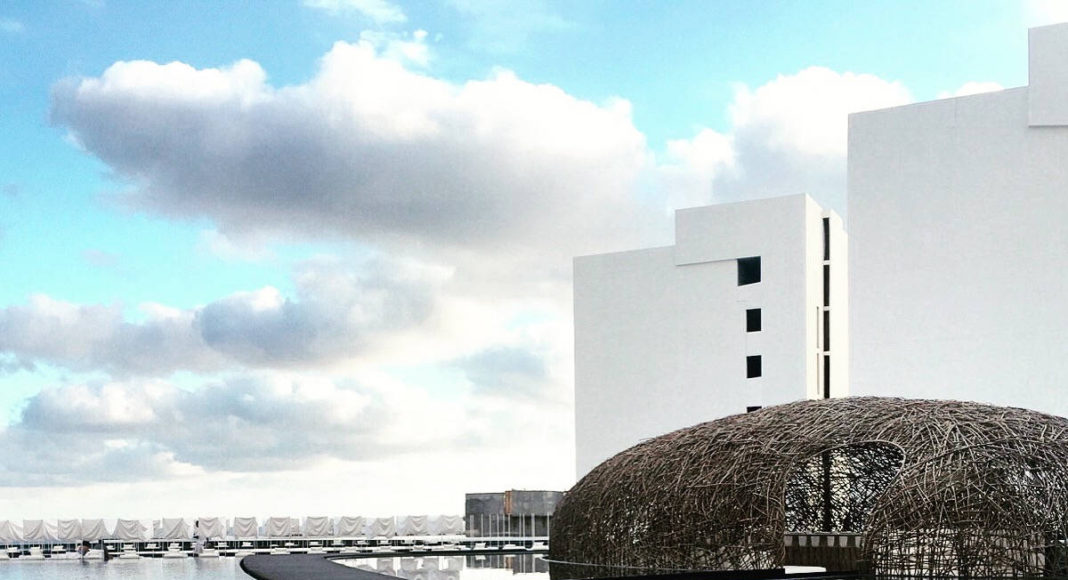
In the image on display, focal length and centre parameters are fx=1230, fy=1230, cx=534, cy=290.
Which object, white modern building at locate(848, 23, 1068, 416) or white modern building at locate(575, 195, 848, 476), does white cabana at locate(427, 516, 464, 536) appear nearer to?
white modern building at locate(575, 195, 848, 476)

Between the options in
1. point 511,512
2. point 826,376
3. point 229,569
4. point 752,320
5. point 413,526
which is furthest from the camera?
point 826,376

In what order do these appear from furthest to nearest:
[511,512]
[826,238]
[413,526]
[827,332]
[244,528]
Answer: [826,238]
[827,332]
[413,526]
[244,528]
[511,512]

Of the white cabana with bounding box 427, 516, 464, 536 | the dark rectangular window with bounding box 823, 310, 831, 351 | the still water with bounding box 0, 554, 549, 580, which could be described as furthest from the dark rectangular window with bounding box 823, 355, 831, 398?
the still water with bounding box 0, 554, 549, 580

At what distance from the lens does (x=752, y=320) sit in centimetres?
3841

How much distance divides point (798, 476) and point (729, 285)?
1888 centimetres

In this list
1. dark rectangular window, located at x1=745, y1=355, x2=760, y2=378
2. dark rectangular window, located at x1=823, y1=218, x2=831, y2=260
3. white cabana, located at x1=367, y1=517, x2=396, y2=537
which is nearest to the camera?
white cabana, located at x1=367, y1=517, x2=396, y2=537

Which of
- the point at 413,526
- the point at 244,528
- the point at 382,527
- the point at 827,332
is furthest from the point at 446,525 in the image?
the point at 827,332

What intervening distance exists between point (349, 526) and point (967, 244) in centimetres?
1879

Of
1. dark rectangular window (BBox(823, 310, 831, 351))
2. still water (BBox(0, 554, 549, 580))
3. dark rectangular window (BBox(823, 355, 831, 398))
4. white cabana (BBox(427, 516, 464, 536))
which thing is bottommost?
white cabana (BBox(427, 516, 464, 536))

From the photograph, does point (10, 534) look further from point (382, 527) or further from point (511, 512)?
point (511, 512)

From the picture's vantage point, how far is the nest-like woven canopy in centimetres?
1458

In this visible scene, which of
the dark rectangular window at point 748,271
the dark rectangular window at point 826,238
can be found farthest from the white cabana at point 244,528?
the dark rectangular window at point 826,238

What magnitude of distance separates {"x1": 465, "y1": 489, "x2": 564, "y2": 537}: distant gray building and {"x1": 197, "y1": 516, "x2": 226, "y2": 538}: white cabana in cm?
695

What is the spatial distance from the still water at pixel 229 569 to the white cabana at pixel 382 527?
5.57 metres
